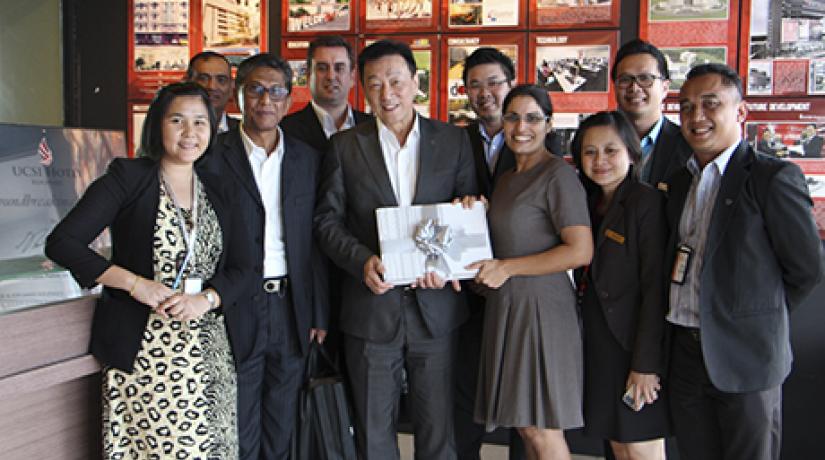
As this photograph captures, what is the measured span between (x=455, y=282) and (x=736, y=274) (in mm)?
908

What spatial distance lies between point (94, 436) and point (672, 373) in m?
1.93

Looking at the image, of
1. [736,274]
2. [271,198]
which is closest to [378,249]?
[271,198]

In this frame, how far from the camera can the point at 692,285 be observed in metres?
2.12

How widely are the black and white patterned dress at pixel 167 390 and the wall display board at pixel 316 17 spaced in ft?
7.17

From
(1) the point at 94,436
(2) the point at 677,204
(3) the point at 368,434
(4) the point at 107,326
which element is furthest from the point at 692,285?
(1) the point at 94,436

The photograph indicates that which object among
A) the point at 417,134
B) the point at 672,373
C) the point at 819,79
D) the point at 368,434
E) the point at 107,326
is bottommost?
the point at 368,434

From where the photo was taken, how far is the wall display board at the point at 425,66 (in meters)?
3.87

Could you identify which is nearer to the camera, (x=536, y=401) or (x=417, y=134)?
(x=536, y=401)

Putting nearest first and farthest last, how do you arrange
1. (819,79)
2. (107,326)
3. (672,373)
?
1. (107,326)
2. (672,373)
3. (819,79)

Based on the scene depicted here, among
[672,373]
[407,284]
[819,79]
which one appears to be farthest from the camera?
[819,79]

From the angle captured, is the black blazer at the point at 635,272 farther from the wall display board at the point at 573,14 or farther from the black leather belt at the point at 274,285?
the wall display board at the point at 573,14

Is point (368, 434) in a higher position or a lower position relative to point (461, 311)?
lower

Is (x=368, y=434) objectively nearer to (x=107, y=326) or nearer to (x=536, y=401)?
(x=536, y=401)

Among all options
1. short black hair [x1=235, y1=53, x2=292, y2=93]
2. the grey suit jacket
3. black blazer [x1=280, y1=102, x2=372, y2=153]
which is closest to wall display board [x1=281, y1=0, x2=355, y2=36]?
black blazer [x1=280, y1=102, x2=372, y2=153]
